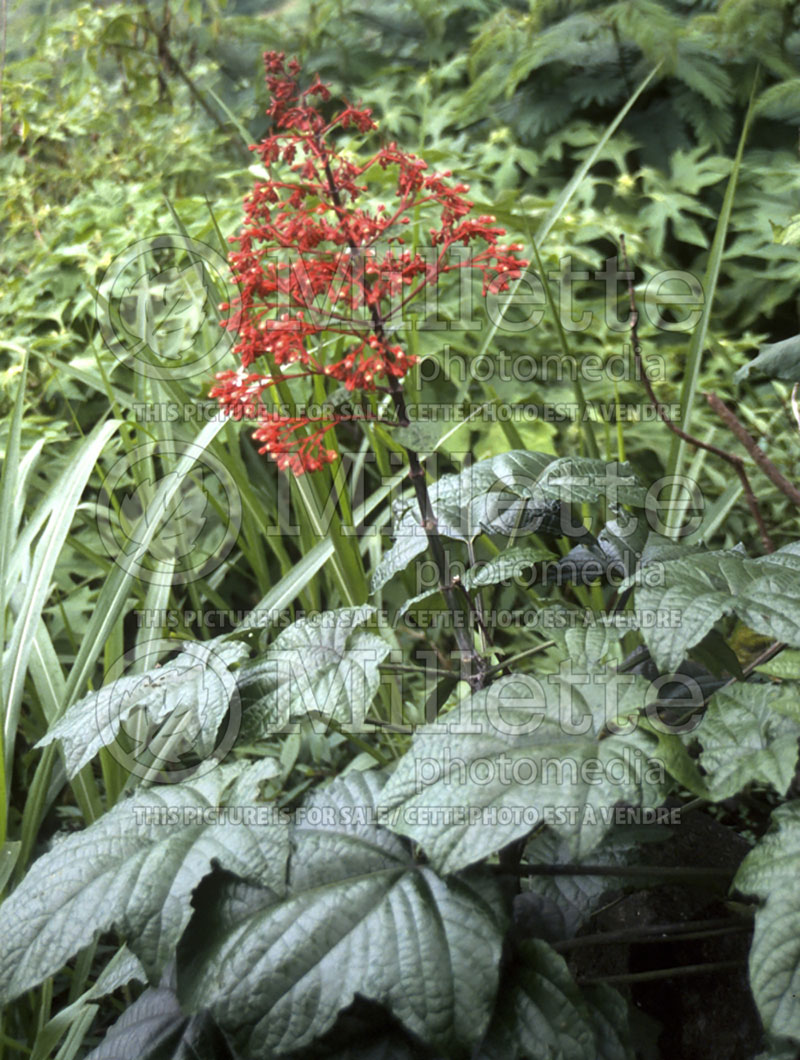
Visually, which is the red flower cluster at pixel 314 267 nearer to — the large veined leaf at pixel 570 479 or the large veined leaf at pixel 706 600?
the large veined leaf at pixel 570 479

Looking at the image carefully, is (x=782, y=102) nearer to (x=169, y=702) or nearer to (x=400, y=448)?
(x=400, y=448)

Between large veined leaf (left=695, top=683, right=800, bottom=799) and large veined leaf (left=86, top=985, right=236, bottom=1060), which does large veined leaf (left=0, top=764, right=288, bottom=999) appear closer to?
large veined leaf (left=86, top=985, right=236, bottom=1060)

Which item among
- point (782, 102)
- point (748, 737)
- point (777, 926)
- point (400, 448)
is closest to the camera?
point (777, 926)

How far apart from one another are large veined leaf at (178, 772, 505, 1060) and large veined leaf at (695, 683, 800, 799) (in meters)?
0.25

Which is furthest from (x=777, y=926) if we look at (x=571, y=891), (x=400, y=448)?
(x=400, y=448)

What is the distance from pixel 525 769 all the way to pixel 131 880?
405 millimetres

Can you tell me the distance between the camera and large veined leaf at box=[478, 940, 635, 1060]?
872 millimetres

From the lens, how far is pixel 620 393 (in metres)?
2.26

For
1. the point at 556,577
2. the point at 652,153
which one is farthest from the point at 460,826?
the point at 652,153

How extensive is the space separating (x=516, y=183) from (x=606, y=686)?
82.2 inches

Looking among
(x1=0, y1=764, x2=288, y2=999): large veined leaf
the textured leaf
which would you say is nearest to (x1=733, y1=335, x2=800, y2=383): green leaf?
the textured leaf

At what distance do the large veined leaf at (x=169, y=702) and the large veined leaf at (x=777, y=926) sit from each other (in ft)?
1.80

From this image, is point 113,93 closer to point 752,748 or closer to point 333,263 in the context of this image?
point 333,263

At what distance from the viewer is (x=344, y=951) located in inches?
33.7
